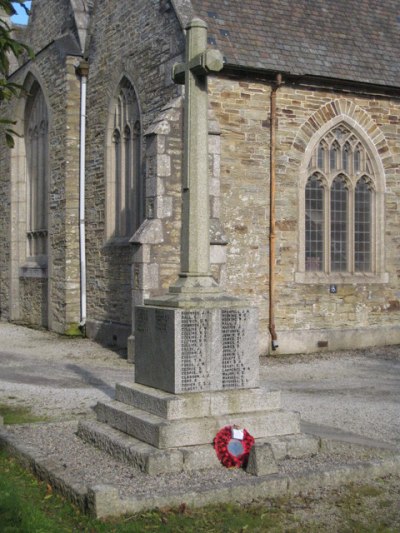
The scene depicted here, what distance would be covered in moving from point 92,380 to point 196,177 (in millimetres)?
5351

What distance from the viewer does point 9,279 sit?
20766 millimetres

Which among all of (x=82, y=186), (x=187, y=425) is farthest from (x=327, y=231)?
(x=187, y=425)

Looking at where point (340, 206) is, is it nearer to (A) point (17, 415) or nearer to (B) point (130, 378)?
(B) point (130, 378)

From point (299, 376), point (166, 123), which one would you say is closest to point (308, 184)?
point (166, 123)

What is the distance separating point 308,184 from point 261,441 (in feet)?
31.1

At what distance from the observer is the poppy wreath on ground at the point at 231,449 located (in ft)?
20.7

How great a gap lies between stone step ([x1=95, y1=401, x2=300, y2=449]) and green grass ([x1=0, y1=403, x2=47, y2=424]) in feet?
5.37

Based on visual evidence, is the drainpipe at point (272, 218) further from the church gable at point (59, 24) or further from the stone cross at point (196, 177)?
the stone cross at point (196, 177)

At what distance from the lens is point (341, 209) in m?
16.0

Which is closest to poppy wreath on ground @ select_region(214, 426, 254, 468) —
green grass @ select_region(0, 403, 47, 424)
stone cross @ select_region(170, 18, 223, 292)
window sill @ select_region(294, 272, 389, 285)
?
stone cross @ select_region(170, 18, 223, 292)

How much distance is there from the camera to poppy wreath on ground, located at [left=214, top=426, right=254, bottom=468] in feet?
20.7

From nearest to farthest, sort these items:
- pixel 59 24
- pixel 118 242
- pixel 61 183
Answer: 1. pixel 118 242
2. pixel 61 183
3. pixel 59 24

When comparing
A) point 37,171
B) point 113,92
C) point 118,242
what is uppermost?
point 113,92

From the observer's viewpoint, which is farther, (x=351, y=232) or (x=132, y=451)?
(x=351, y=232)
